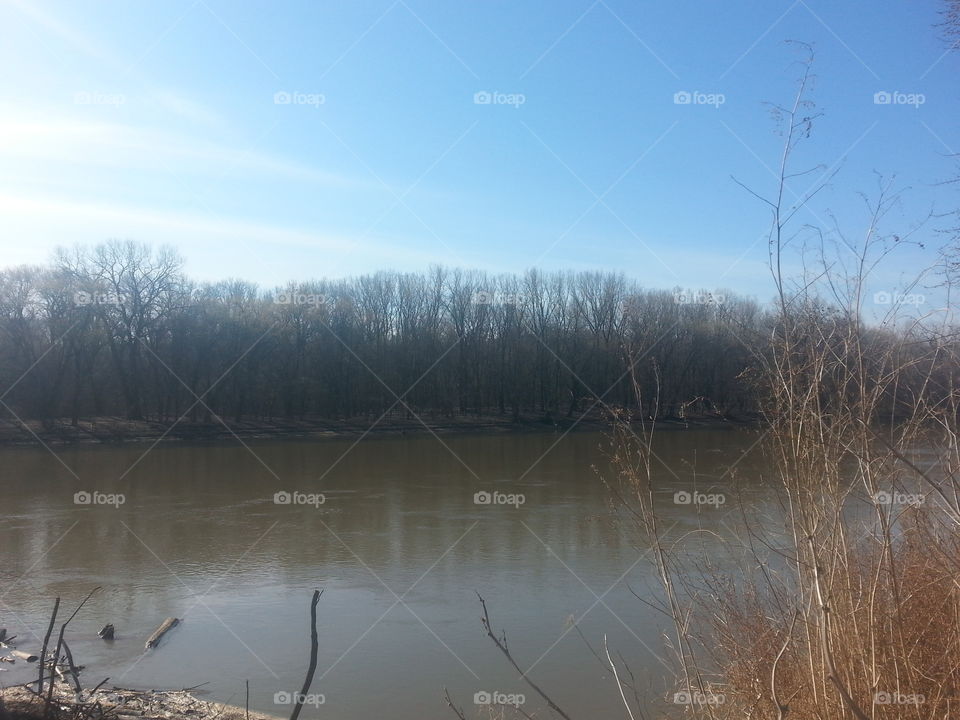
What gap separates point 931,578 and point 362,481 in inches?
682

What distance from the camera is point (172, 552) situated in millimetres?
12508

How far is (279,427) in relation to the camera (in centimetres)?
3738

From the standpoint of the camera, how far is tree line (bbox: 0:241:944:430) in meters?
34.7

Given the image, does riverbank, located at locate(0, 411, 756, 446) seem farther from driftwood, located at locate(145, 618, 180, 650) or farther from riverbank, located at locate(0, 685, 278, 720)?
riverbank, located at locate(0, 685, 278, 720)

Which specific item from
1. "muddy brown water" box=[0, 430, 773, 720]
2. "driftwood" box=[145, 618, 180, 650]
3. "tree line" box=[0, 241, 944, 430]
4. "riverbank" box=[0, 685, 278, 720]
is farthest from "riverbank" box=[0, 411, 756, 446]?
"riverbank" box=[0, 685, 278, 720]

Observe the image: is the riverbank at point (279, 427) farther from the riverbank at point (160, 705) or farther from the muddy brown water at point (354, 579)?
the riverbank at point (160, 705)

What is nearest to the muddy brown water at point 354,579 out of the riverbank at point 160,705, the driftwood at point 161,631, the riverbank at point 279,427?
the driftwood at point 161,631

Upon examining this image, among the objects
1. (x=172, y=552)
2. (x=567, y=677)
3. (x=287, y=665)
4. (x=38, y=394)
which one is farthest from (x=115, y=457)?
(x=567, y=677)

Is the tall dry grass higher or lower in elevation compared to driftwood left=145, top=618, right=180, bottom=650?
higher

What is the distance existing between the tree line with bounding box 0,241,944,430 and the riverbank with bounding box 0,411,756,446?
0.81m

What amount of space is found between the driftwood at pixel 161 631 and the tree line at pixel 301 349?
20.1 m

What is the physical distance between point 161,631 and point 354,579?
277 cm

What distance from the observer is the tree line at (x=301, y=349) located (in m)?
34.7

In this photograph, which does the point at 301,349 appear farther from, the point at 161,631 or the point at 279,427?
the point at 161,631
